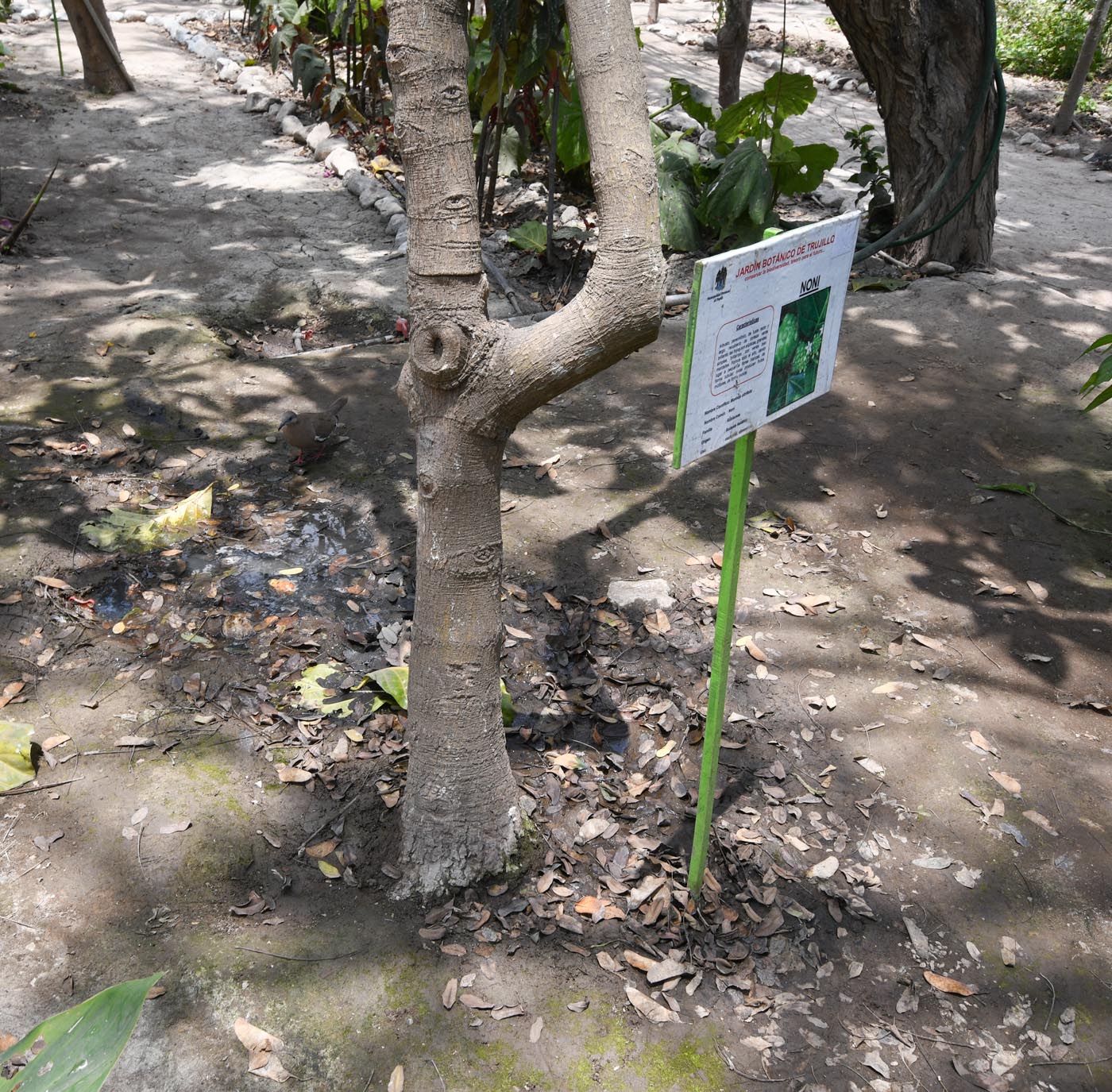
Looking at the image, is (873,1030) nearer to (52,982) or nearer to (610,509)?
(52,982)

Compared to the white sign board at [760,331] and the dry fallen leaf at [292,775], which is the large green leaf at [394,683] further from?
the white sign board at [760,331]

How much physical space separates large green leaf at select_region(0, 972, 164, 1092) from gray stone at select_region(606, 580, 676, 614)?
8.09ft

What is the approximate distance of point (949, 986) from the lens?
224 cm

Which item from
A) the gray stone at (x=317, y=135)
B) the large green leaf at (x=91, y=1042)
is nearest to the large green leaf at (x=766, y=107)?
the gray stone at (x=317, y=135)

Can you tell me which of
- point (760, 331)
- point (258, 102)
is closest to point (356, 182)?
point (258, 102)

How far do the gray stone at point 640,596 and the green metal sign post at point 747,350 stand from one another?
1192 mm

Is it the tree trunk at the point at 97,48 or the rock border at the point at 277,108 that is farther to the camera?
the tree trunk at the point at 97,48

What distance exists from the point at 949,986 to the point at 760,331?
1577 millimetres

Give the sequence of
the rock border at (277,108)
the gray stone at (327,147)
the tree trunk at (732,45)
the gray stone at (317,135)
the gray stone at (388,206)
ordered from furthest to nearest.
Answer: the gray stone at (317,135), the gray stone at (327,147), the rock border at (277,108), the gray stone at (388,206), the tree trunk at (732,45)

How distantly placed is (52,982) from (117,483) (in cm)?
233

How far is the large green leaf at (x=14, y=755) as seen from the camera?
2.62m

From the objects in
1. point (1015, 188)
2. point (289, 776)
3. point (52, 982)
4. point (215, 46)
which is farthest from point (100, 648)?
point (215, 46)

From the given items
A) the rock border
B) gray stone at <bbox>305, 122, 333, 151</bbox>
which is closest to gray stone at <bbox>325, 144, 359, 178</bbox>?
the rock border

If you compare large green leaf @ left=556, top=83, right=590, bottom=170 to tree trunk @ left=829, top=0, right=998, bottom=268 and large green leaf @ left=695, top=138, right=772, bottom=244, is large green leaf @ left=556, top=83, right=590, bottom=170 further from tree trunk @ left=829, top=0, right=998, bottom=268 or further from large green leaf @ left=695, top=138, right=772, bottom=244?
tree trunk @ left=829, top=0, right=998, bottom=268
